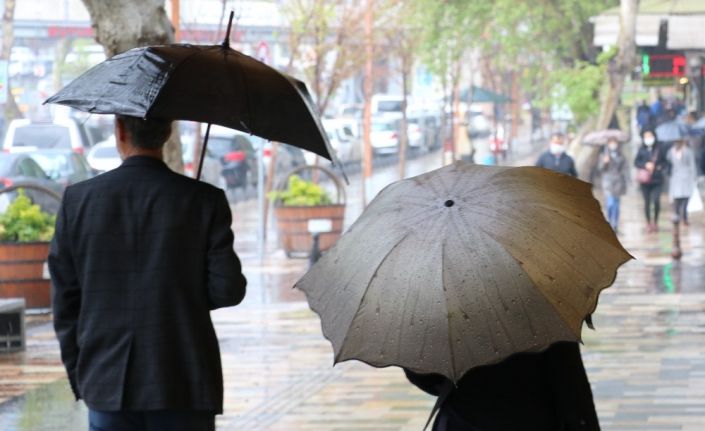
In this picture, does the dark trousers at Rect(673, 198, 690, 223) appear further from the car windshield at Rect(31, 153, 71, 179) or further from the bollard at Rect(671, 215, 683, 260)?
the car windshield at Rect(31, 153, 71, 179)

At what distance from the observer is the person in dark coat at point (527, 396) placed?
4098mm

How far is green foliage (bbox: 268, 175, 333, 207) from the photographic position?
21.1m

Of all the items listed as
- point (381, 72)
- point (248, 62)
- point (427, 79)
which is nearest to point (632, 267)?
point (248, 62)

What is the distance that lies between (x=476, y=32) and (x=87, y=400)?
33460mm

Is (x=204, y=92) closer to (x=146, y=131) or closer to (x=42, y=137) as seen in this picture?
(x=146, y=131)

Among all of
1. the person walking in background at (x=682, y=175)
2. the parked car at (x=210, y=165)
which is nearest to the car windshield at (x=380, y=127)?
the parked car at (x=210, y=165)

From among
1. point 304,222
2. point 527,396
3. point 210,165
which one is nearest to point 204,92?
point 527,396

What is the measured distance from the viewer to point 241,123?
5.07m

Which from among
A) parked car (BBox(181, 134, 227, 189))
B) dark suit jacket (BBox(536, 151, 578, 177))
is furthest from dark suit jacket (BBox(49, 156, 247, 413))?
parked car (BBox(181, 134, 227, 189))

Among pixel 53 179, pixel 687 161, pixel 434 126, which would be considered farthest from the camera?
pixel 434 126

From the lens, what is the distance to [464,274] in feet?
13.1

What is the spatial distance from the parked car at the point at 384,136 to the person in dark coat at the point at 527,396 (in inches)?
1656

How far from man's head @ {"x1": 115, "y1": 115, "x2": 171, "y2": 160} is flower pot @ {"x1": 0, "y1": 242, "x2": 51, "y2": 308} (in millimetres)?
10445

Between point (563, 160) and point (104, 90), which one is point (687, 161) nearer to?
point (563, 160)
